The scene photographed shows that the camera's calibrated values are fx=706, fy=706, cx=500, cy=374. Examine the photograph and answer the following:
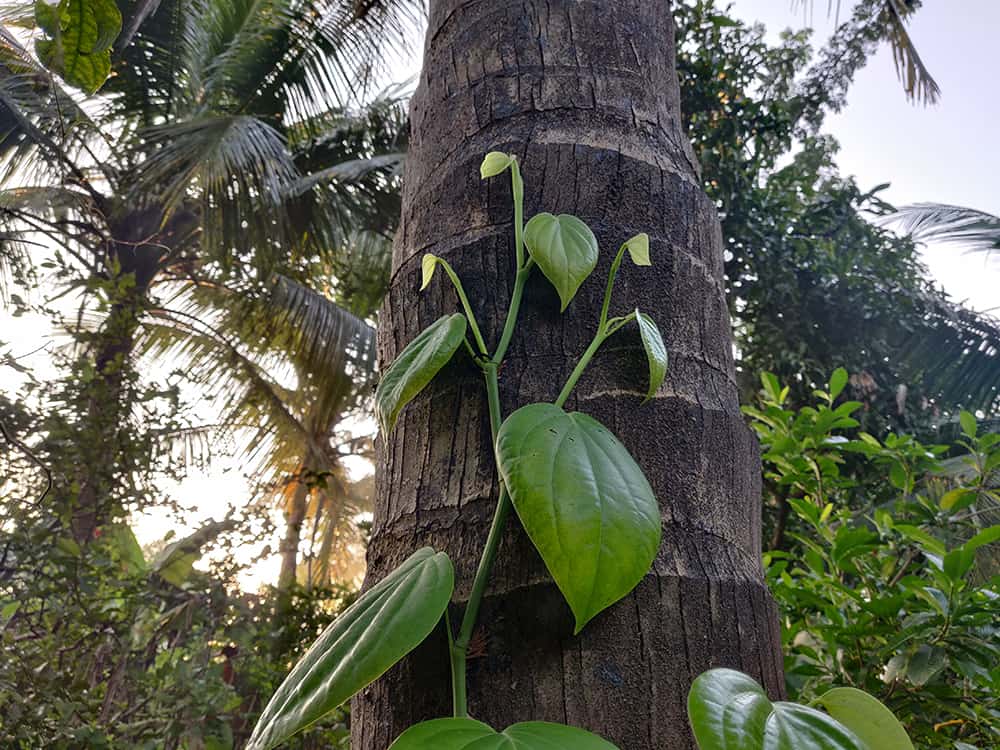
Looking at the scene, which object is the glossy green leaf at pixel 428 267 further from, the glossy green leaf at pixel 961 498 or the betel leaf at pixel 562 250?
the glossy green leaf at pixel 961 498

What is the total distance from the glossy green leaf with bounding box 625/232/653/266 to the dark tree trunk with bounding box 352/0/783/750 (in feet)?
0.05

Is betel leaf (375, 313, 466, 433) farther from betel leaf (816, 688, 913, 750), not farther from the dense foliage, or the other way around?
the dense foliage

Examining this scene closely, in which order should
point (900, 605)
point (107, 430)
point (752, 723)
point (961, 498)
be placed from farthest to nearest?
point (107, 430) → point (961, 498) → point (900, 605) → point (752, 723)

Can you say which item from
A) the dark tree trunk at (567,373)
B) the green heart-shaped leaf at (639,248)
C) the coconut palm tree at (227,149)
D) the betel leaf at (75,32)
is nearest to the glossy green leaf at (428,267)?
the dark tree trunk at (567,373)

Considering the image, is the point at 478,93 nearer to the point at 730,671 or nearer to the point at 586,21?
the point at 586,21

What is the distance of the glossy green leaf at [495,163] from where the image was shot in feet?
1.58

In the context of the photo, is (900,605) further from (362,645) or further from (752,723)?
(362,645)

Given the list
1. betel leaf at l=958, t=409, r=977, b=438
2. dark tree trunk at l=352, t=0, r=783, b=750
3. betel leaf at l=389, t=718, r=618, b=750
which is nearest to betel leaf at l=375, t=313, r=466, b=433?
dark tree trunk at l=352, t=0, r=783, b=750

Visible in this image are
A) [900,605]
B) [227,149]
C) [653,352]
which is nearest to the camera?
[653,352]

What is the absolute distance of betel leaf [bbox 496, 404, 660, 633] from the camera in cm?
32

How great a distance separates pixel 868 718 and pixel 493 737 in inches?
7.5

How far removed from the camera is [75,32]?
0.44 metres

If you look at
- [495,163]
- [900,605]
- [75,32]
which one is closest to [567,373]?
[495,163]

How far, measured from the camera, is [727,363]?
484 mm
